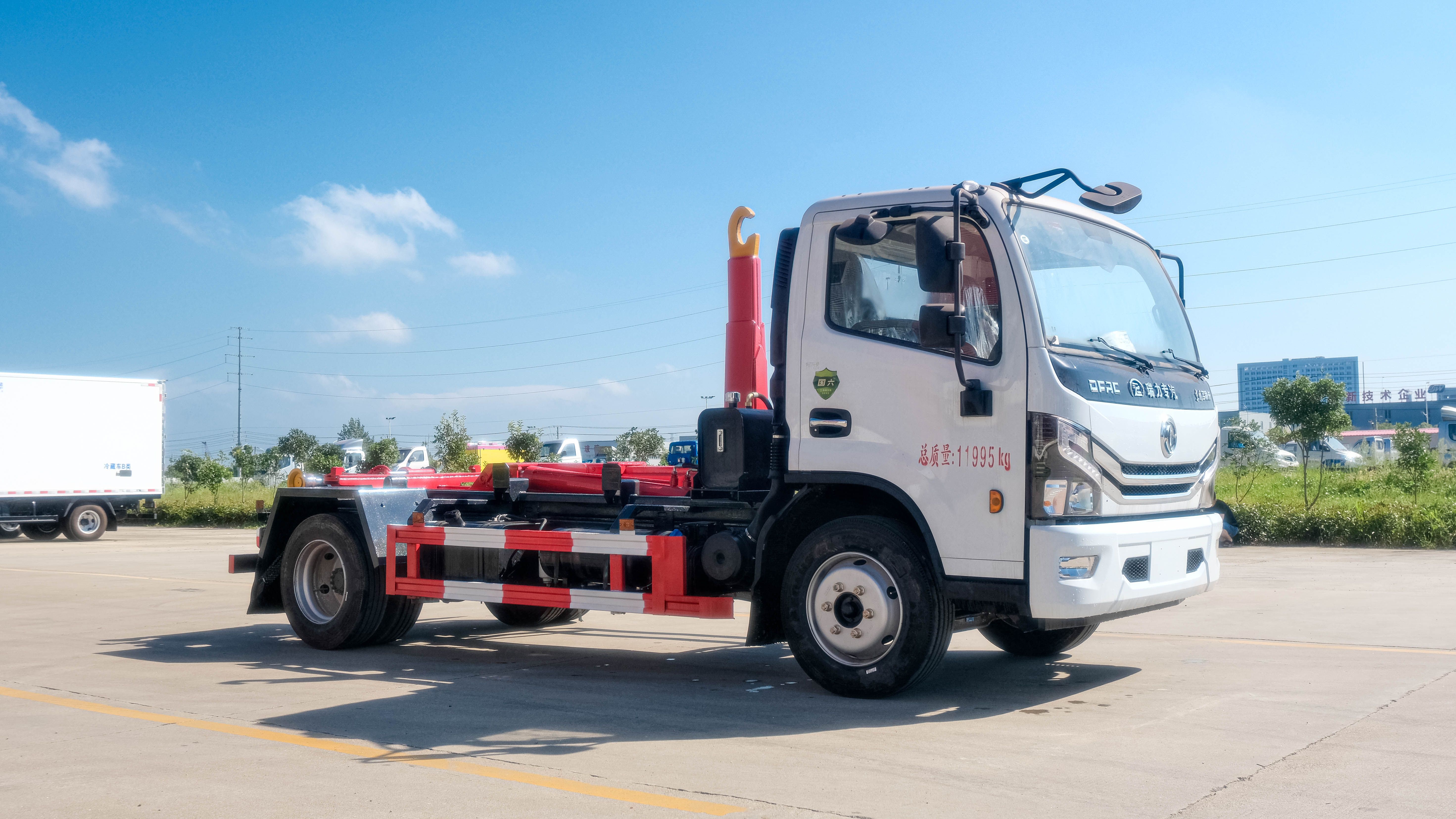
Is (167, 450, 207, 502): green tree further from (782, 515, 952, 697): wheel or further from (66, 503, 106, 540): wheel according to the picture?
(782, 515, 952, 697): wheel

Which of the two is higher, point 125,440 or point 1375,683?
point 125,440

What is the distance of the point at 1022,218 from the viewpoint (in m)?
6.21

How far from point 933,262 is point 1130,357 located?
1350 millimetres

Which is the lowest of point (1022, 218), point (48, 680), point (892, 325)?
point (48, 680)

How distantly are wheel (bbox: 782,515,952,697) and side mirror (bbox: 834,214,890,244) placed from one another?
149 centimetres

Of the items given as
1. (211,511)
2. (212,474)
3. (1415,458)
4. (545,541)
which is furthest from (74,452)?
(1415,458)

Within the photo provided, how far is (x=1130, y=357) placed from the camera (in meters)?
6.22

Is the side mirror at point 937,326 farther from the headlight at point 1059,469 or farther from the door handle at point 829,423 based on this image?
the door handle at point 829,423

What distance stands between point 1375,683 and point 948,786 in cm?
343

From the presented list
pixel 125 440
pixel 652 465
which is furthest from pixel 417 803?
pixel 125 440

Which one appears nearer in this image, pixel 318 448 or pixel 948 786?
pixel 948 786

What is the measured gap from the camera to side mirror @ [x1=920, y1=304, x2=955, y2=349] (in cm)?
579

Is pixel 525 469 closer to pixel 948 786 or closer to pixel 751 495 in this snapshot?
pixel 751 495

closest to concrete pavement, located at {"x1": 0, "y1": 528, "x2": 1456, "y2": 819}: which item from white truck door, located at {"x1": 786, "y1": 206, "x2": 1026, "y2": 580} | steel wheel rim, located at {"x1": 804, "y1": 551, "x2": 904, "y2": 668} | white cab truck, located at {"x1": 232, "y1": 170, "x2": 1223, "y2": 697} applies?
steel wheel rim, located at {"x1": 804, "y1": 551, "x2": 904, "y2": 668}
